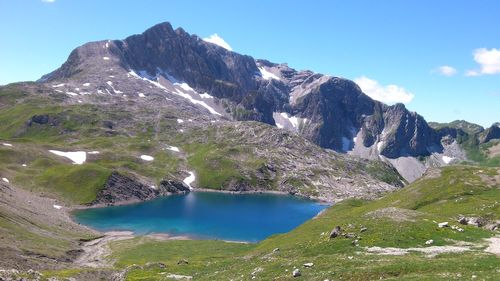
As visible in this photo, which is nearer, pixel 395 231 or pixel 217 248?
pixel 395 231

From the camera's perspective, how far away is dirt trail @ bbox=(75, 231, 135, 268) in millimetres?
94188

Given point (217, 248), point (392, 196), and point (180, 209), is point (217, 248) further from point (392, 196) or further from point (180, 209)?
point (180, 209)

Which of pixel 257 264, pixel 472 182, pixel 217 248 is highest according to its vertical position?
pixel 472 182

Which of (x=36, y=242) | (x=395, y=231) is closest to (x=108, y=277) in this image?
(x=36, y=242)

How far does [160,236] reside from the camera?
448ft

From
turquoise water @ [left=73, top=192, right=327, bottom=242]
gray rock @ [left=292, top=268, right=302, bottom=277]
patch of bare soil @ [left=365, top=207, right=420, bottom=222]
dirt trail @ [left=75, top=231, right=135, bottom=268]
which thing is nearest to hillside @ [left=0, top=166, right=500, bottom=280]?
patch of bare soil @ [left=365, top=207, right=420, bottom=222]

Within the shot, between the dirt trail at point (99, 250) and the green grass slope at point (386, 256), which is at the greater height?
the green grass slope at point (386, 256)

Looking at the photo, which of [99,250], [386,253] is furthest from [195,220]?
[386,253]

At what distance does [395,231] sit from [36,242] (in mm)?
77493

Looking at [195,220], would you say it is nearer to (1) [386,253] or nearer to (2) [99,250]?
(2) [99,250]

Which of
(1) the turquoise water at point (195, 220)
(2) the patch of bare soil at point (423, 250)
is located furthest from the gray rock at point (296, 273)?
(1) the turquoise water at point (195, 220)

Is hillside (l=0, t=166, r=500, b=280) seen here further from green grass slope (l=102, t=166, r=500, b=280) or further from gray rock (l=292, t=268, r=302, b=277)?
gray rock (l=292, t=268, r=302, b=277)

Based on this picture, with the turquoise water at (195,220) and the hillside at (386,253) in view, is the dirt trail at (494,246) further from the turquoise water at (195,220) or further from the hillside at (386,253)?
the turquoise water at (195,220)

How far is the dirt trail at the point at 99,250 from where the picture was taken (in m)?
94.2
